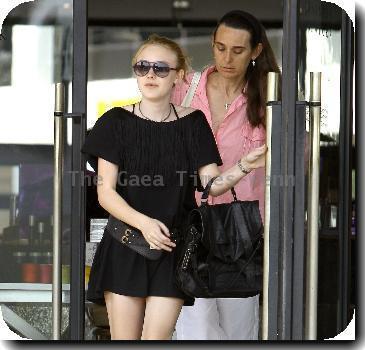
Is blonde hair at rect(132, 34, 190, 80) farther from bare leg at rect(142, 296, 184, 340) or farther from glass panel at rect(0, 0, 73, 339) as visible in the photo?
glass panel at rect(0, 0, 73, 339)

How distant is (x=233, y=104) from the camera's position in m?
4.62

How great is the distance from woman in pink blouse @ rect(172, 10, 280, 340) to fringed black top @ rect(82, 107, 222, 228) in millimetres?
546

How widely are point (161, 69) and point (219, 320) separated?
4.19 feet

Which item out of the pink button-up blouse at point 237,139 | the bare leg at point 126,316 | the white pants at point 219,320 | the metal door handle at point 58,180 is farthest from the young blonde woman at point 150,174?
the white pants at point 219,320

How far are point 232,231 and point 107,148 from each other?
555mm

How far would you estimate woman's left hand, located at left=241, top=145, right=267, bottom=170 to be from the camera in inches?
159

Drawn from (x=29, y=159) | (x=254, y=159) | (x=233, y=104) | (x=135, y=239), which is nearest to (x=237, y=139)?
(x=233, y=104)

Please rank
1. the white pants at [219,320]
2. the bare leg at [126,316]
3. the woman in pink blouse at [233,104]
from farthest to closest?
the white pants at [219,320] < the woman in pink blouse at [233,104] < the bare leg at [126,316]

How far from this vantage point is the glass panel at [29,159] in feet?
16.2

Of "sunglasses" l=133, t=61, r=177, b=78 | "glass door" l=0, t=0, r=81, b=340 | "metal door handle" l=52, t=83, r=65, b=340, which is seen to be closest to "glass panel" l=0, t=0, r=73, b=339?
"glass door" l=0, t=0, r=81, b=340

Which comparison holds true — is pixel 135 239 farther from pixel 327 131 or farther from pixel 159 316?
pixel 327 131

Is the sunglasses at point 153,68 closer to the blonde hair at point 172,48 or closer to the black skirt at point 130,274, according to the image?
the blonde hair at point 172,48

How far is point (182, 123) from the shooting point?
4.06 meters

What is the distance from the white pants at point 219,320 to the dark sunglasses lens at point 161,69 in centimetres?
113
